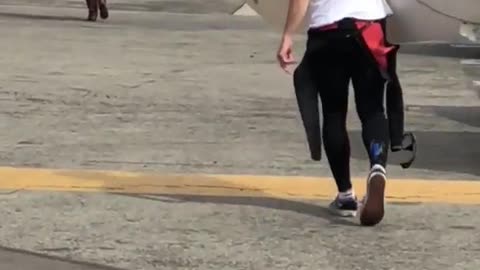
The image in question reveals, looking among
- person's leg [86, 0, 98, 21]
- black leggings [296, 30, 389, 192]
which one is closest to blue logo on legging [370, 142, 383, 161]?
black leggings [296, 30, 389, 192]

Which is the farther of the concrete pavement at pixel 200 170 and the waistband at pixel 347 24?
the waistband at pixel 347 24

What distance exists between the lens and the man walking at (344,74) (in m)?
6.56

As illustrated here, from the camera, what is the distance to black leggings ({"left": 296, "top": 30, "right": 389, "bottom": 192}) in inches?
260

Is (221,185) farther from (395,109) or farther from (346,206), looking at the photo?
(395,109)

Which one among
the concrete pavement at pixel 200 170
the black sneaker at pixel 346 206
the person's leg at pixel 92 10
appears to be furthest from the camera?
the person's leg at pixel 92 10

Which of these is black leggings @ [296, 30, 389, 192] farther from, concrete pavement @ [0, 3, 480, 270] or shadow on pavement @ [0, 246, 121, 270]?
shadow on pavement @ [0, 246, 121, 270]

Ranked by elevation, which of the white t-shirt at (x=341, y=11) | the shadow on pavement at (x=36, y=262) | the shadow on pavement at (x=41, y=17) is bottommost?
the shadow on pavement at (x=41, y=17)

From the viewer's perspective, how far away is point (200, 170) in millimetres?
8445

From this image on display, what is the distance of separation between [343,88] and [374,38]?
0.34 m

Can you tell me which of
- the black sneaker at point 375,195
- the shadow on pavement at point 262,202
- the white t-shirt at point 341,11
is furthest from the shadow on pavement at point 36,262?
the white t-shirt at point 341,11

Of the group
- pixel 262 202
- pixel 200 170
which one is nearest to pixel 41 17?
pixel 200 170

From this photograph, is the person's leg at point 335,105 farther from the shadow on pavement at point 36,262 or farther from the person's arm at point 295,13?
the shadow on pavement at point 36,262

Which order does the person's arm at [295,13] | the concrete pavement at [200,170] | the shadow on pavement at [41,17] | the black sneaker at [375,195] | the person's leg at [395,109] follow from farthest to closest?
the shadow on pavement at [41,17] → the person's leg at [395,109] → the person's arm at [295,13] → the black sneaker at [375,195] → the concrete pavement at [200,170]

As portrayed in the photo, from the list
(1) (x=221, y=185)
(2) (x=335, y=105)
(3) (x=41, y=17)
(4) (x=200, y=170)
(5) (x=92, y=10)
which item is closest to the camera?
(2) (x=335, y=105)
